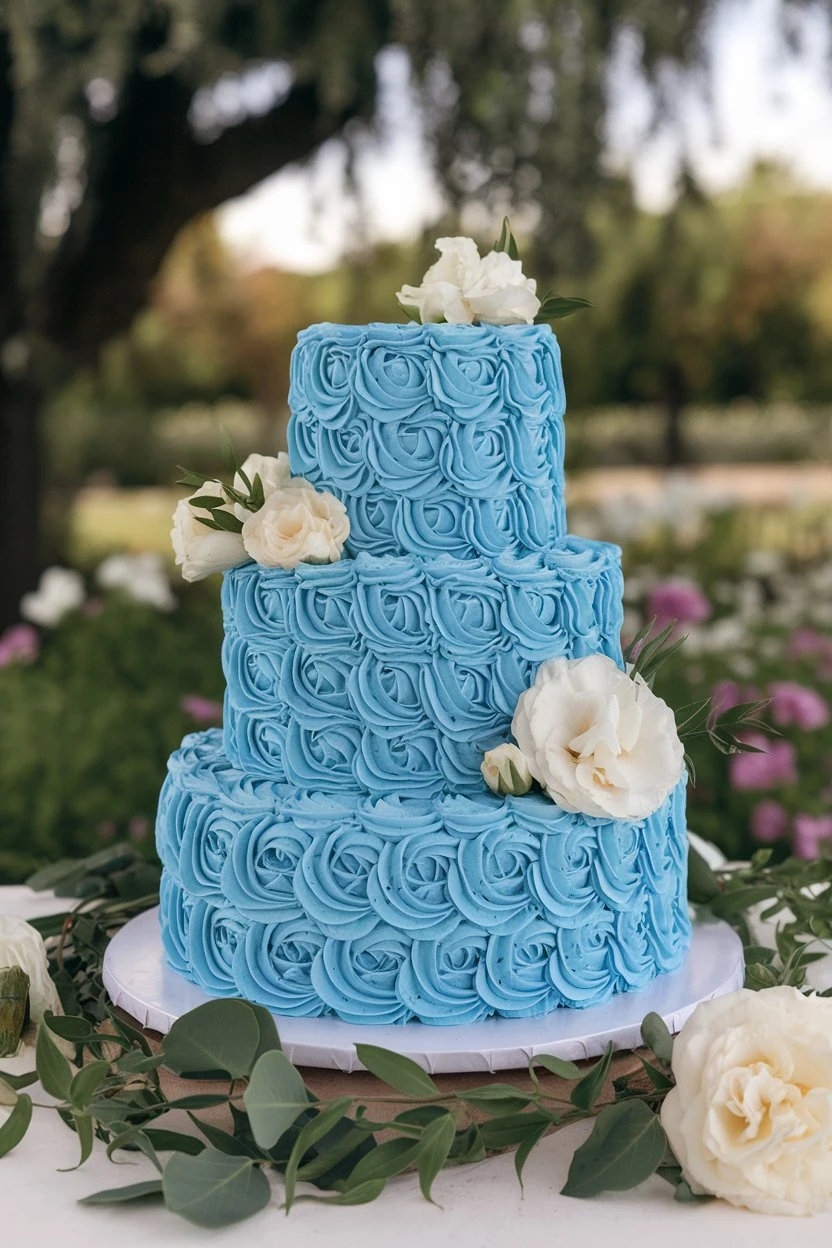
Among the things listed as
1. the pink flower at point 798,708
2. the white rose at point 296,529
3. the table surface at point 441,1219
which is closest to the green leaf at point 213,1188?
the table surface at point 441,1219

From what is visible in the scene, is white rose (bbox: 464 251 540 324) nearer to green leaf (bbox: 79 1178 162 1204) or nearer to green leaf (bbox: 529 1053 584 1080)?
green leaf (bbox: 529 1053 584 1080)

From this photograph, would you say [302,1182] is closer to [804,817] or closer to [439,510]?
[439,510]

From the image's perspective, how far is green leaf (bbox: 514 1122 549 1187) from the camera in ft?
4.96

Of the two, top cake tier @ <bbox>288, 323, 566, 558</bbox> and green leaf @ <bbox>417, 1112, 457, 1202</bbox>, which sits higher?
top cake tier @ <bbox>288, 323, 566, 558</bbox>

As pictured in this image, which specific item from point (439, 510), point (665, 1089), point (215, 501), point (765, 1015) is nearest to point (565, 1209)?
point (665, 1089)

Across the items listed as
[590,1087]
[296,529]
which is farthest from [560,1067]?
[296,529]

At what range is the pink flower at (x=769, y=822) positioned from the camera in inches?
144

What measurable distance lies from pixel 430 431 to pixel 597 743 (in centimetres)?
49

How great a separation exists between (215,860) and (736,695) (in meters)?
2.46

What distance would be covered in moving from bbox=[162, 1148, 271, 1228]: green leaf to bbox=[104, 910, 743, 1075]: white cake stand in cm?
21

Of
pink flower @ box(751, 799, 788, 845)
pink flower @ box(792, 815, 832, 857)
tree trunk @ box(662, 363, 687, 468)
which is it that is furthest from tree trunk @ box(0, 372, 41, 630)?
tree trunk @ box(662, 363, 687, 468)

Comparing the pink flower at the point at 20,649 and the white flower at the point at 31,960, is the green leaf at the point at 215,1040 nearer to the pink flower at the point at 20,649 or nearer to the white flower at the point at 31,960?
the white flower at the point at 31,960

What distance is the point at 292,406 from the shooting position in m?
1.97

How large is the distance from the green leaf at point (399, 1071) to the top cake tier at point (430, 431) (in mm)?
690
